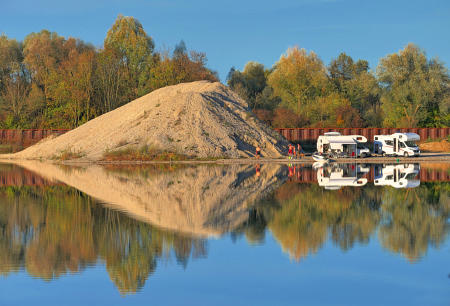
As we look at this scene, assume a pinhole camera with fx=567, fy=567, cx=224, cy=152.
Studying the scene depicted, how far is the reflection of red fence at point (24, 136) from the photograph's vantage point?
244ft

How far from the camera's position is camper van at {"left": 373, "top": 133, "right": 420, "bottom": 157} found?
5631 cm

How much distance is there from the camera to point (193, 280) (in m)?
10.3

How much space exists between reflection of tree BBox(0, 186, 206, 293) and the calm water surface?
1.0 inches

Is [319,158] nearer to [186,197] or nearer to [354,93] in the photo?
[186,197]

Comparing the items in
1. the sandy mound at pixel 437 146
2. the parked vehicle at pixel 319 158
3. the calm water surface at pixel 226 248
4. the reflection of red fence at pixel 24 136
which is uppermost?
the reflection of red fence at pixel 24 136

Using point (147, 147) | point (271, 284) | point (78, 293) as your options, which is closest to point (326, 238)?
point (271, 284)

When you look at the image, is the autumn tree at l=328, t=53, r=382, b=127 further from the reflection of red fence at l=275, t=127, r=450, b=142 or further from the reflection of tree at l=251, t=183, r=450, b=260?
the reflection of tree at l=251, t=183, r=450, b=260

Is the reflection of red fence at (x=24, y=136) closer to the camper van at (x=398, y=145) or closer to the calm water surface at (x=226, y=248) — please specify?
the camper van at (x=398, y=145)

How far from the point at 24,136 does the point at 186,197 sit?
59092 millimetres

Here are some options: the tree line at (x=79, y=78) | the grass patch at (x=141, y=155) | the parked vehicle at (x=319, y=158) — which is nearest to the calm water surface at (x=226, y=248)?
the parked vehicle at (x=319, y=158)

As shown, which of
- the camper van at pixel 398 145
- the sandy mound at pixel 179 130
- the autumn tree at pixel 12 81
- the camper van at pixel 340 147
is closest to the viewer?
the camper van at pixel 340 147

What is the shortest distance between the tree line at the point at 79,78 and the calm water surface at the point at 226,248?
61.3 m

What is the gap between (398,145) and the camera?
187 feet

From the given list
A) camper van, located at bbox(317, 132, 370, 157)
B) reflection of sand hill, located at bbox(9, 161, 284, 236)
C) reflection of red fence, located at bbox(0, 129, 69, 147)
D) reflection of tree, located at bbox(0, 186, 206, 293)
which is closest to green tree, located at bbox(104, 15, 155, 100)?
reflection of red fence, located at bbox(0, 129, 69, 147)
